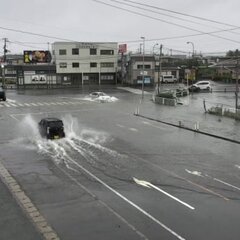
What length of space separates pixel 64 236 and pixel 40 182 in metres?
6.59

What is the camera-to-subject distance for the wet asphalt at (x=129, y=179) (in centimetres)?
1291

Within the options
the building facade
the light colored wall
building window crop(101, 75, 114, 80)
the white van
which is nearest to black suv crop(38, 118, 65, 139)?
the building facade

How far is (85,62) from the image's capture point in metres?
109

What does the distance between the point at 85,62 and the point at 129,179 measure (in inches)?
3623

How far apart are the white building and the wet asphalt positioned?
72.2 m

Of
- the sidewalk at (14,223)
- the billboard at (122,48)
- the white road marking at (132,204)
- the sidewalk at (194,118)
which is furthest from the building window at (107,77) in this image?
the sidewalk at (14,223)

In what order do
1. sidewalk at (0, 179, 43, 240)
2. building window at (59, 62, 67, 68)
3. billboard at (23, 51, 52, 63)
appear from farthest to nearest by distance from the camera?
1. building window at (59, 62, 67, 68)
2. billboard at (23, 51, 52, 63)
3. sidewalk at (0, 179, 43, 240)

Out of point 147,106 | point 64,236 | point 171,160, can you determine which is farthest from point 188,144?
point 147,106

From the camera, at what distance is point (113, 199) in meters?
15.7

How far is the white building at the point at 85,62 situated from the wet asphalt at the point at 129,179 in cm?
7224

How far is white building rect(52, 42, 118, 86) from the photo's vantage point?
108 m

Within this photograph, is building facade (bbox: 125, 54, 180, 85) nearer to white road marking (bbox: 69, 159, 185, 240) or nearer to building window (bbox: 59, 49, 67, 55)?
building window (bbox: 59, 49, 67, 55)

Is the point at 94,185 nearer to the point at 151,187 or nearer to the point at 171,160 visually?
the point at 151,187

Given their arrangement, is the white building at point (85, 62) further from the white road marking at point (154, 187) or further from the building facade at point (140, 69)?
the white road marking at point (154, 187)
